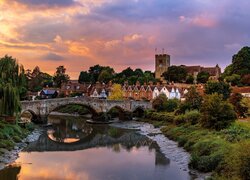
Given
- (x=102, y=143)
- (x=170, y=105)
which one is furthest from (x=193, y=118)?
(x=170, y=105)

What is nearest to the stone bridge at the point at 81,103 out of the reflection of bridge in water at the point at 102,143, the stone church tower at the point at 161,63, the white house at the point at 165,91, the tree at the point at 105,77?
the reflection of bridge in water at the point at 102,143

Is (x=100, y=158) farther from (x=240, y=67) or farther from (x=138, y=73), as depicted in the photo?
(x=138, y=73)

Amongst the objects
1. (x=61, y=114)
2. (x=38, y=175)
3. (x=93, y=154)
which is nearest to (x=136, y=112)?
(x=61, y=114)

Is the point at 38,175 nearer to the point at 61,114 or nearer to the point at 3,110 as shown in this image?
the point at 3,110

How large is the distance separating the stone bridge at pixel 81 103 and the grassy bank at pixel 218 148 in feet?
64.0

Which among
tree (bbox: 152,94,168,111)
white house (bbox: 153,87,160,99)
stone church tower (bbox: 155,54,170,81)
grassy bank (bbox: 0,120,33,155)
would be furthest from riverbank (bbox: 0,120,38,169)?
stone church tower (bbox: 155,54,170,81)

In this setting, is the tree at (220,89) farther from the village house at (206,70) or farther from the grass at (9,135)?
the village house at (206,70)

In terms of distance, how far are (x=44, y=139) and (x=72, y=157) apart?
11475 mm

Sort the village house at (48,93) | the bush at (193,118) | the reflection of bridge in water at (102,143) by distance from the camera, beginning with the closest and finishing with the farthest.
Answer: the reflection of bridge in water at (102,143), the bush at (193,118), the village house at (48,93)

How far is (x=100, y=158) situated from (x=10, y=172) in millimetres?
9261

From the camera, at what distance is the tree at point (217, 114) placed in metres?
39.5

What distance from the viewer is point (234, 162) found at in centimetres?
2086

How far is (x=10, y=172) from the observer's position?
26.9 m

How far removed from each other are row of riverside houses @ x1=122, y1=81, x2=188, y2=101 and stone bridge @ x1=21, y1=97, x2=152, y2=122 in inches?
598
